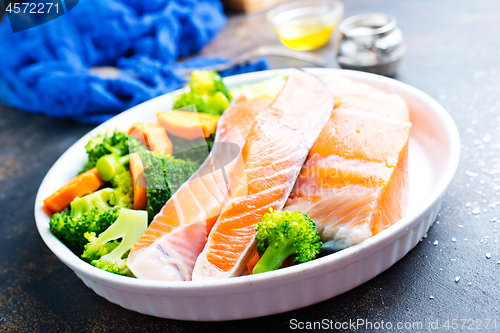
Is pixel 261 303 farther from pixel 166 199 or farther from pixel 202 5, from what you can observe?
pixel 202 5

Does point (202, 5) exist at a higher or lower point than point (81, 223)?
higher

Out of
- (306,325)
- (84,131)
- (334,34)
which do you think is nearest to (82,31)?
(84,131)

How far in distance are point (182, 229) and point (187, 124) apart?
559mm

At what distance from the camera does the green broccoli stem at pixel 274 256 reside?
1.17m

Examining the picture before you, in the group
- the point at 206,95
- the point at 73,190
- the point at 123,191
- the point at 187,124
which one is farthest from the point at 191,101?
the point at 73,190

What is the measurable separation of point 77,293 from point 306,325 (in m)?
0.89

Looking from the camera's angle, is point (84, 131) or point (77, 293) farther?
point (84, 131)

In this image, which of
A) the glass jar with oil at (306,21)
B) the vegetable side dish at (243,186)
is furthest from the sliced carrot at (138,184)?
the glass jar with oil at (306,21)

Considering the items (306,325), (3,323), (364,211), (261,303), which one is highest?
(364,211)

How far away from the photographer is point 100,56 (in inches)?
124

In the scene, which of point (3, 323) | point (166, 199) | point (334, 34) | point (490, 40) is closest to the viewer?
point (3, 323)

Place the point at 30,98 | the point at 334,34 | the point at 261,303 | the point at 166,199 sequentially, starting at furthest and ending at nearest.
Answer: the point at 334,34
the point at 30,98
the point at 166,199
the point at 261,303

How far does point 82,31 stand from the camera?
3.11 meters

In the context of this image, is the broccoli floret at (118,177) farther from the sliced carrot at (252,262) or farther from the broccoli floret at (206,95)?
the sliced carrot at (252,262)
